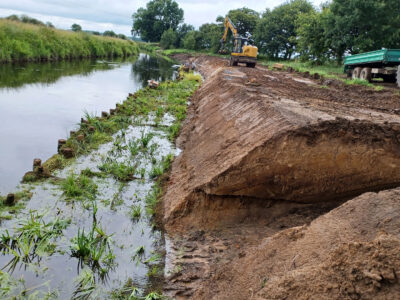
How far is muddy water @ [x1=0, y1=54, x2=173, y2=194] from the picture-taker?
7242 mm

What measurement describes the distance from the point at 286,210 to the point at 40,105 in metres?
9.64

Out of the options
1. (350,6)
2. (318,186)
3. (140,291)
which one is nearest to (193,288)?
(140,291)

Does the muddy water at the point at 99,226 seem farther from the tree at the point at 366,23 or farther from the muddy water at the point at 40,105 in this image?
the tree at the point at 366,23

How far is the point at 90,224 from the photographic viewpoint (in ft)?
16.1

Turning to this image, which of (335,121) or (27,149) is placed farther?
(27,149)

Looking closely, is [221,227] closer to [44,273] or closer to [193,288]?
[193,288]

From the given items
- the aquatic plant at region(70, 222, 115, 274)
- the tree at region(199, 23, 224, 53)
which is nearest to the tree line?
the tree at region(199, 23, 224, 53)

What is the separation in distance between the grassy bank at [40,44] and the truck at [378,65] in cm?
1907

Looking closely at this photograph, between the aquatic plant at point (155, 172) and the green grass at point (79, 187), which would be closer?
the green grass at point (79, 187)

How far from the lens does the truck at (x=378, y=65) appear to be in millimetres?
14656

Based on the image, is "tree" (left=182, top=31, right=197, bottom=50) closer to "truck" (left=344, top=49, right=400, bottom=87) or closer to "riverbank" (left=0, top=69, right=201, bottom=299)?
"truck" (left=344, top=49, right=400, bottom=87)

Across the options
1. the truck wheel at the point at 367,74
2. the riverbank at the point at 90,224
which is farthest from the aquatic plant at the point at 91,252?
the truck wheel at the point at 367,74

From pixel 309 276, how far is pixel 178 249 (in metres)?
2.14

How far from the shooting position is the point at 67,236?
4.51 metres
